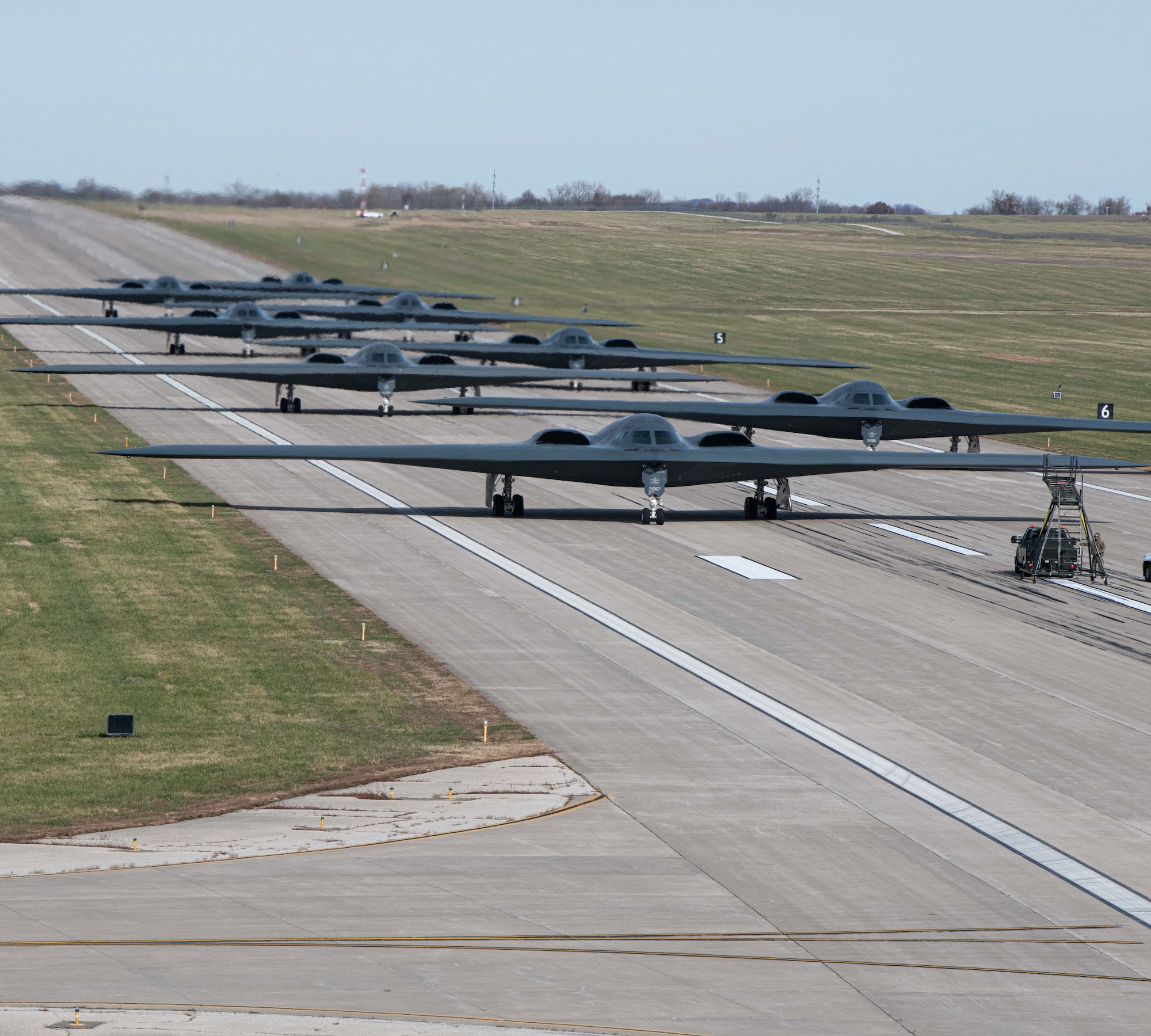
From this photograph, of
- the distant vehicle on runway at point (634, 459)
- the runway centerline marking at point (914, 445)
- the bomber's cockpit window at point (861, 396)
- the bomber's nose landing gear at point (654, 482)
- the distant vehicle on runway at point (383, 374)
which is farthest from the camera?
the runway centerline marking at point (914, 445)

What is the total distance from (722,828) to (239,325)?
61378mm

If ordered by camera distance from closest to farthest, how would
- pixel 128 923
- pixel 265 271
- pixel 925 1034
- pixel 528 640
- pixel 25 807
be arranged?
pixel 925 1034, pixel 128 923, pixel 25 807, pixel 528 640, pixel 265 271

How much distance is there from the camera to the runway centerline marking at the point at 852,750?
17.8 metres

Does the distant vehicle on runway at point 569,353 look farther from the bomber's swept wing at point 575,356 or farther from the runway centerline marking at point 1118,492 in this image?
the runway centerline marking at point 1118,492

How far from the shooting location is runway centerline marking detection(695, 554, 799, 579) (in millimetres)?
36406

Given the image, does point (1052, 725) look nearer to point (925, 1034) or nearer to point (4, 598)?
point (925, 1034)

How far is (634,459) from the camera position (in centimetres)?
4138

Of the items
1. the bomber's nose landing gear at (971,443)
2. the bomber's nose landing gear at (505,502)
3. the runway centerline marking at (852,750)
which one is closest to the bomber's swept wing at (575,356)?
the bomber's nose landing gear at (971,443)

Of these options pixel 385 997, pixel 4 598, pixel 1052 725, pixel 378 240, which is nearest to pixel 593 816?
pixel 385 997

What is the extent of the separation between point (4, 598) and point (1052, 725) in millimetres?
18885

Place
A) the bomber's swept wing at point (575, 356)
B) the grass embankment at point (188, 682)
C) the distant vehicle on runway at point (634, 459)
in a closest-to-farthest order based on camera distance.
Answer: the grass embankment at point (188, 682), the distant vehicle on runway at point (634, 459), the bomber's swept wing at point (575, 356)

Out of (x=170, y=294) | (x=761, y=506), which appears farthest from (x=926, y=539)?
(x=170, y=294)

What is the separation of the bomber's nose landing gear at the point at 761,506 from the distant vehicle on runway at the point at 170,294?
48684 mm

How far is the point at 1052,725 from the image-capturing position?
2442 cm
